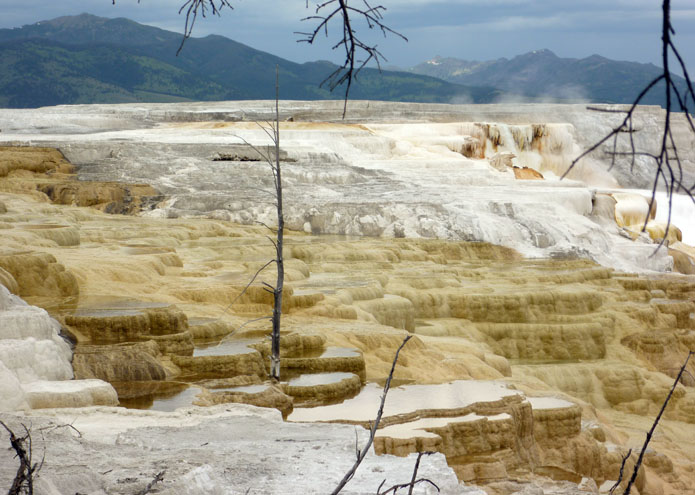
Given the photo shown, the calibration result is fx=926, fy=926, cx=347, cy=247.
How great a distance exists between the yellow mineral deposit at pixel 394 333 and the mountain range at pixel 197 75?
59.1m

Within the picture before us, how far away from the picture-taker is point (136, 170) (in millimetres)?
23719

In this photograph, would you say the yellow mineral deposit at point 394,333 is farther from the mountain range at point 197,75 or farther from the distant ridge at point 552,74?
the distant ridge at point 552,74

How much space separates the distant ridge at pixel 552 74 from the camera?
13162 centimetres

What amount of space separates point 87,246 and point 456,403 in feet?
26.5

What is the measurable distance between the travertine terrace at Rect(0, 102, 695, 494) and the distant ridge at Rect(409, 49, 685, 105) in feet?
298

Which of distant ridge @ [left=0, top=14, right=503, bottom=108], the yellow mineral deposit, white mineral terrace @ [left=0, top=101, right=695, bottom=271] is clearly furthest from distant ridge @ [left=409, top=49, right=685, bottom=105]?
Answer: the yellow mineral deposit

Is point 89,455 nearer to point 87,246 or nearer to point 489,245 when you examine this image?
point 87,246

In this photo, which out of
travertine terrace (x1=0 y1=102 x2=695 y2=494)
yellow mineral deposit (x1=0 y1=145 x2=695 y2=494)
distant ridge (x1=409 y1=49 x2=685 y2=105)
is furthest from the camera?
distant ridge (x1=409 y1=49 x2=685 y2=105)

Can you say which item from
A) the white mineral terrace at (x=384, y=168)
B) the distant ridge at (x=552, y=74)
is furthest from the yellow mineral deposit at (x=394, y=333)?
the distant ridge at (x=552, y=74)

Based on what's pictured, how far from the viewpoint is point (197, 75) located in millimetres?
111688

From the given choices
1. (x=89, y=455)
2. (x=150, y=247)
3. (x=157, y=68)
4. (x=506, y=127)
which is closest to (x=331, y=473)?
(x=89, y=455)

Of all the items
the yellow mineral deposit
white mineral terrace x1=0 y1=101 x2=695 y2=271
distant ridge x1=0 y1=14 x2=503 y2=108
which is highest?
distant ridge x1=0 y1=14 x2=503 y2=108

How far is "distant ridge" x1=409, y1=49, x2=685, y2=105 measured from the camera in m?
132

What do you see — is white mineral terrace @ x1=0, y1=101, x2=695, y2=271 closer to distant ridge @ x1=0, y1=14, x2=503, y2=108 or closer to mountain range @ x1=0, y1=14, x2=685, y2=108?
mountain range @ x1=0, y1=14, x2=685, y2=108
